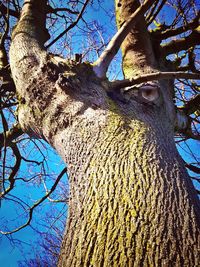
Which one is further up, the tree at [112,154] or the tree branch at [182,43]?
the tree branch at [182,43]

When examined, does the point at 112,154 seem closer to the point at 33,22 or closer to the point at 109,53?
the point at 109,53

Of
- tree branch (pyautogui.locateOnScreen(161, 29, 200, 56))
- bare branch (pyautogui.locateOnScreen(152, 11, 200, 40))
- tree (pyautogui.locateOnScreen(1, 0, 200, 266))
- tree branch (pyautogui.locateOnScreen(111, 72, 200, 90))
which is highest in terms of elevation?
bare branch (pyautogui.locateOnScreen(152, 11, 200, 40))

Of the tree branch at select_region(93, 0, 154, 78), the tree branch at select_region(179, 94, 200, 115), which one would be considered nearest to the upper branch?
the tree branch at select_region(93, 0, 154, 78)

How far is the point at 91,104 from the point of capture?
149 centimetres

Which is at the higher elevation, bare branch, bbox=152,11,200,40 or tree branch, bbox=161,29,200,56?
bare branch, bbox=152,11,200,40

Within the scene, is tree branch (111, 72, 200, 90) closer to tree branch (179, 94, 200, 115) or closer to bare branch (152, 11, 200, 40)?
bare branch (152, 11, 200, 40)

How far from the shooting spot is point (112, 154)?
1.24 m

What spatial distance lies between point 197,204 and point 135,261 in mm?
506

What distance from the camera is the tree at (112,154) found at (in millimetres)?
920

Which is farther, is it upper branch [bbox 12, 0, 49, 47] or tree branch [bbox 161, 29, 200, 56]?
→ tree branch [bbox 161, 29, 200, 56]

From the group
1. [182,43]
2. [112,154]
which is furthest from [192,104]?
[112,154]

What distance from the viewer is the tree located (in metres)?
0.92

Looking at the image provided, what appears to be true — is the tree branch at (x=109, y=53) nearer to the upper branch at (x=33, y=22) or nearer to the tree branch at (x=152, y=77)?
the tree branch at (x=152, y=77)

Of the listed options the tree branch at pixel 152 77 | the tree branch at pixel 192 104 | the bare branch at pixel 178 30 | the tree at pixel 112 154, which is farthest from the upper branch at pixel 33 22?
the tree branch at pixel 192 104
